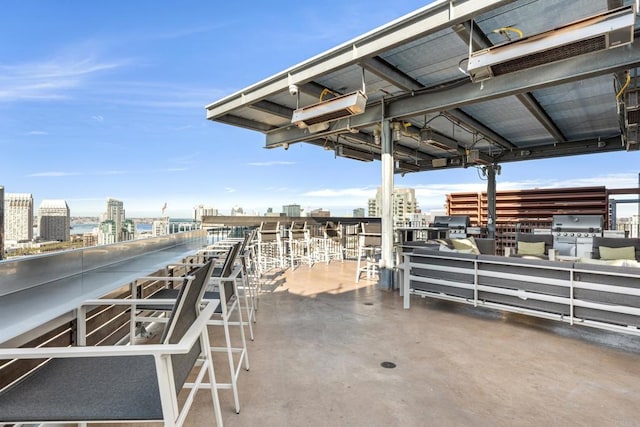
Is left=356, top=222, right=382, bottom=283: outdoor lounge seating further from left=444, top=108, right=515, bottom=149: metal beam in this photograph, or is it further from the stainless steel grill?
the stainless steel grill

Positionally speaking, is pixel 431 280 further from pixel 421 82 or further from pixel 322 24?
pixel 322 24

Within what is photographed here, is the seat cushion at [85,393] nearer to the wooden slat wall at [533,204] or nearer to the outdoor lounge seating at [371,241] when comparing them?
the outdoor lounge seating at [371,241]

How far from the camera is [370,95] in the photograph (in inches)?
191

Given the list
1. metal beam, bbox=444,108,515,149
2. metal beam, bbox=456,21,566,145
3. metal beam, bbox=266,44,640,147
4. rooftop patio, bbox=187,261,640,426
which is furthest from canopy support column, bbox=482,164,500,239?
rooftop patio, bbox=187,261,640,426

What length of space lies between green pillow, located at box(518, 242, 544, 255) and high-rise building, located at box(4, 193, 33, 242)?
613 cm

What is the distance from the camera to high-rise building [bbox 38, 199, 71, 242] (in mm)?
2484

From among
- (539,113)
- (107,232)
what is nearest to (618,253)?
(539,113)

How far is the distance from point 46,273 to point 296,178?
1583 centimetres

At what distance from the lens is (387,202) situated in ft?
16.4

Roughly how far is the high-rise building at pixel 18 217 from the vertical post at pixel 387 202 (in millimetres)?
4179

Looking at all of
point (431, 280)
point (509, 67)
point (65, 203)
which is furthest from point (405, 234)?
point (65, 203)

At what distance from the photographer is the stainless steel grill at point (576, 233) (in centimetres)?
664

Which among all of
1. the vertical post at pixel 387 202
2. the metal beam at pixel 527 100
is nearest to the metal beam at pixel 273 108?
the vertical post at pixel 387 202

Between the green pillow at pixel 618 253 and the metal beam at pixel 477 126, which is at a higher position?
the metal beam at pixel 477 126
